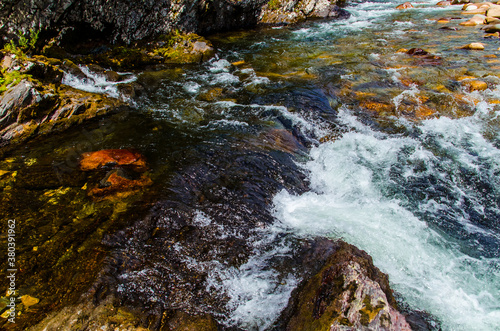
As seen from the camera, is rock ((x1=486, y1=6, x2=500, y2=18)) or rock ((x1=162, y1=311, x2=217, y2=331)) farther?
rock ((x1=486, y1=6, x2=500, y2=18))

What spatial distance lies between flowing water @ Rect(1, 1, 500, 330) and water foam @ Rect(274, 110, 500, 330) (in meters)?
0.03

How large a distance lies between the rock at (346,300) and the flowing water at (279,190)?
0.38 metres

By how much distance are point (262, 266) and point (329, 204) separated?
197cm

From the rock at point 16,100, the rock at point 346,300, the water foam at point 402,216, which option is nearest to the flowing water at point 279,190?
the water foam at point 402,216

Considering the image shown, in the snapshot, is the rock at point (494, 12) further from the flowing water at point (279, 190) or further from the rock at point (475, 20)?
the flowing water at point (279, 190)

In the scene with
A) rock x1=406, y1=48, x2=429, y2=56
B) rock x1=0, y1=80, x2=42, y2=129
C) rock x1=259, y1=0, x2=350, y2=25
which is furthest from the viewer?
rock x1=259, y1=0, x2=350, y2=25

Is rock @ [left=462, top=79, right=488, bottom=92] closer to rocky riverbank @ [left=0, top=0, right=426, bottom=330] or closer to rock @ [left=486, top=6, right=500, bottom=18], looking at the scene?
rocky riverbank @ [left=0, top=0, right=426, bottom=330]

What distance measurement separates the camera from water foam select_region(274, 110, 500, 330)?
11.7 feet

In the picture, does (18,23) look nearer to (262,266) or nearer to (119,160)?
(119,160)

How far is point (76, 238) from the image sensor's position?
12.7 feet

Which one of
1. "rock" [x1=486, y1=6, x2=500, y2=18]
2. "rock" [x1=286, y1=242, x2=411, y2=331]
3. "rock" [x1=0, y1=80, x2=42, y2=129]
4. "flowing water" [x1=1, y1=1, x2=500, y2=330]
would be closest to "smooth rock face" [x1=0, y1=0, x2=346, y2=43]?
"flowing water" [x1=1, y1=1, x2=500, y2=330]

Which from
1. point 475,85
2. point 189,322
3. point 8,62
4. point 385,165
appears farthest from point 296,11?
Result: point 189,322

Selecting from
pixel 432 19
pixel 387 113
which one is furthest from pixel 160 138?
pixel 432 19

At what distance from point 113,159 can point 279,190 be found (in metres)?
3.45
